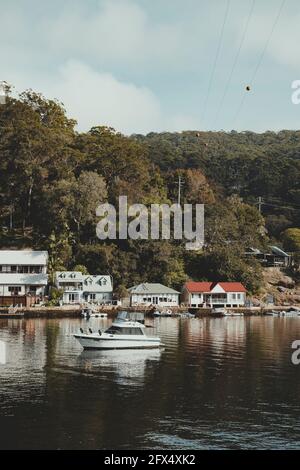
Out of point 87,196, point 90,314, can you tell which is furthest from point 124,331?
point 87,196

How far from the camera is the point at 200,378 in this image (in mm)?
37094

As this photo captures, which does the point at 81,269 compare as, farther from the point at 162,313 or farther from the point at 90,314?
the point at 162,313

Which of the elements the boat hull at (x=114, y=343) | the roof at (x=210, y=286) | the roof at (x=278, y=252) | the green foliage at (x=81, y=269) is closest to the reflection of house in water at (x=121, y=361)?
the boat hull at (x=114, y=343)

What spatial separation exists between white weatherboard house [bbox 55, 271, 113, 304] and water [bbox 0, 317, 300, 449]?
119ft

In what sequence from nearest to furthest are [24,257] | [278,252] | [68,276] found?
[68,276] → [24,257] → [278,252]

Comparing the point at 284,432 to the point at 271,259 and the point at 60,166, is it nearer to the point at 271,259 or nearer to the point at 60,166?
the point at 60,166

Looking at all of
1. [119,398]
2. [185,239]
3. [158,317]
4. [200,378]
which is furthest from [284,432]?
[185,239]

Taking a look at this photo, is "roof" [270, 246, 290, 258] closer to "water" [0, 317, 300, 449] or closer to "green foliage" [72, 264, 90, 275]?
"green foliage" [72, 264, 90, 275]

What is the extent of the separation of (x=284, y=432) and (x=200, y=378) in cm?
1137

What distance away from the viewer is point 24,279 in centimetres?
9200

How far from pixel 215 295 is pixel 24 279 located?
98.3ft

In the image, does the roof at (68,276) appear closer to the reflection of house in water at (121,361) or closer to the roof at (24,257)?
the roof at (24,257)

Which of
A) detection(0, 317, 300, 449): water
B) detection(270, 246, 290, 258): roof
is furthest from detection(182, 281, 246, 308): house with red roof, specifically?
detection(0, 317, 300, 449): water

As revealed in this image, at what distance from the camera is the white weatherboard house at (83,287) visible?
9175 centimetres
